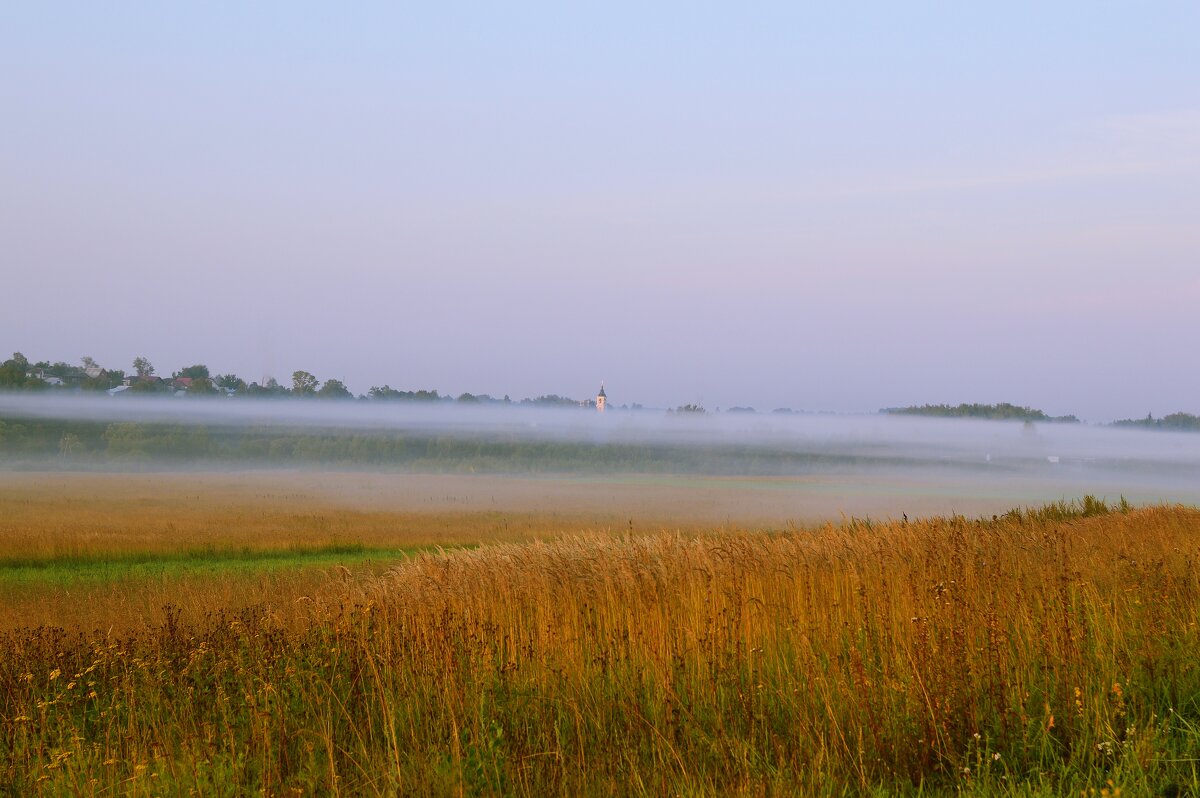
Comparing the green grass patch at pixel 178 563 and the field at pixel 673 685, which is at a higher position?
the field at pixel 673 685

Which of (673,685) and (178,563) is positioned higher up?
(673,685)

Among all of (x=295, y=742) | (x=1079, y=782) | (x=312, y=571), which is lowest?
(x=312, y=571)

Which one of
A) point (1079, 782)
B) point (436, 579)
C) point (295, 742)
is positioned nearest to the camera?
point (1079, 782)

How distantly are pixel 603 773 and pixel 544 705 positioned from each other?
1.57m

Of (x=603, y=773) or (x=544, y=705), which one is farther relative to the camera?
(x=544, y=705)

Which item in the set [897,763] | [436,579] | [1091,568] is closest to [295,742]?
[897,763]

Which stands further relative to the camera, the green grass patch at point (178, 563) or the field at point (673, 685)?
the green grass patch at point (178, 563)

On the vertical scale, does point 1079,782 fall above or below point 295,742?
above

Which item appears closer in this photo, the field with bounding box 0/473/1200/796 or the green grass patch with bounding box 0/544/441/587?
the field with bounding box 0/473/1200/796

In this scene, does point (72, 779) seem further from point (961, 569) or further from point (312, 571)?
point (312, 571)

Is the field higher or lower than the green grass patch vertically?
higher

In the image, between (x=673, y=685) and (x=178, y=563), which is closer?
(x=673, y=685)

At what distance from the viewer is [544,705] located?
24.7ft

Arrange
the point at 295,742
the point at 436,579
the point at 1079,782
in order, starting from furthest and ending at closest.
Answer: the point at 436,579 → the point at 295,742 → the point at 1079,782
